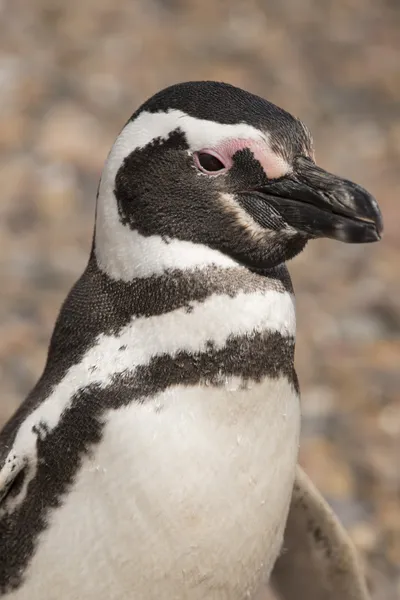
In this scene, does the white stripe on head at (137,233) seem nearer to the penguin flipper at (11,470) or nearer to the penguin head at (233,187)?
the penguin head at (233,187)

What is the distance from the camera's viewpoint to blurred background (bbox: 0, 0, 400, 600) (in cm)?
333

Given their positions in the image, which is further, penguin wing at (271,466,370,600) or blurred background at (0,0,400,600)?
blurred background at (0,0,400,600)

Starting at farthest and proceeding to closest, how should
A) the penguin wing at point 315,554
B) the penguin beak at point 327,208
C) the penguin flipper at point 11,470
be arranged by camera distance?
the penguin wing at point 315,554, the penguin flipper at point 11,470, the penguin beak at point 327,208

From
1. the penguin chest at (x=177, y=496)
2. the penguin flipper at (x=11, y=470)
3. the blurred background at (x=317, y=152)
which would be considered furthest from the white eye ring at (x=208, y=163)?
the blurred background at (x=317, y=152)

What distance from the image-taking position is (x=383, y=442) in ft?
10.9

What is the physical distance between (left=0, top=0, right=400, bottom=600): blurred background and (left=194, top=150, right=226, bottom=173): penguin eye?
1509mm

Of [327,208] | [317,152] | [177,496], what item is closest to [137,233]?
[327,208]

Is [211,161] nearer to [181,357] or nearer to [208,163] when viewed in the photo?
[208,163]

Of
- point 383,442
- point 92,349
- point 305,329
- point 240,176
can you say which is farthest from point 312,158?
point 305,329

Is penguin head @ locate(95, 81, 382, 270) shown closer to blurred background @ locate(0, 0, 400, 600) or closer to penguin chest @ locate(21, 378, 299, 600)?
penguin chest @ locate(21, 378, 299, 600)

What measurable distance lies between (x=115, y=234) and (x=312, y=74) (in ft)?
13.7

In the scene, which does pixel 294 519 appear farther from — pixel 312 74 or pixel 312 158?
pixel 312 74

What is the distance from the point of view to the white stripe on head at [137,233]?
1.61 m

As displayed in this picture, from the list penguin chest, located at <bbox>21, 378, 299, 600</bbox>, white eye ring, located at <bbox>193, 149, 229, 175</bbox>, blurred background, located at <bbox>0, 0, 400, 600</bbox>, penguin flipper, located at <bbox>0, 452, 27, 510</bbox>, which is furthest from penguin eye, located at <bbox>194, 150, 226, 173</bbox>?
blurred background, located at <bbox>0, 0, 400, 600</bbox>
